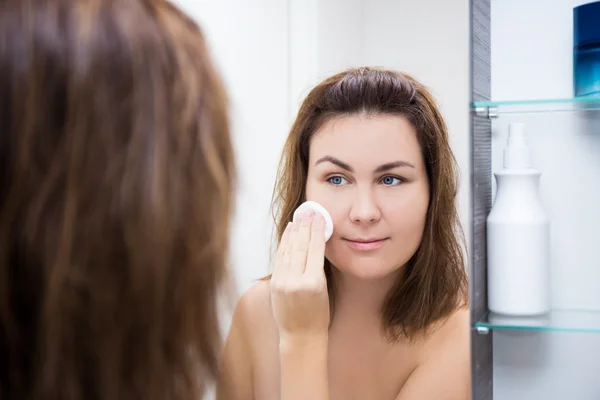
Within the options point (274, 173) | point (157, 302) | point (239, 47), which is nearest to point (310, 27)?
point (239, 47)

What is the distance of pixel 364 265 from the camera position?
80cm

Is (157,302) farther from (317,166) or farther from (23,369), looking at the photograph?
(317,166)

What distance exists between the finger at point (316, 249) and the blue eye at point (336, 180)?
0.06 meters

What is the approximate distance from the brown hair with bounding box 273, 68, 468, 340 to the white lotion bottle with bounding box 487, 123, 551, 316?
0.36 feet

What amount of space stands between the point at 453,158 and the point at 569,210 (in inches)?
6.8

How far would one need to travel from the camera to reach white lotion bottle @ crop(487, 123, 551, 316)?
0.74 m

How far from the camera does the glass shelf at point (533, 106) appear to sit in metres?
0.76

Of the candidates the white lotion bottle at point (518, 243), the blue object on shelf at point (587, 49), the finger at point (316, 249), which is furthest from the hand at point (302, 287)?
the blue object on shelf at point (587, 49)

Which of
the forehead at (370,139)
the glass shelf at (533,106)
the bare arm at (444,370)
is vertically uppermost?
the glass shelf at (533,106)

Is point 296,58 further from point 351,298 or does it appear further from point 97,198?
point 97,198

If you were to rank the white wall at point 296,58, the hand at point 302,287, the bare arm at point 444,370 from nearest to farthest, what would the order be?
the hand at point 302,287
the bare arm at point 444,370
the white wall at point 296,58

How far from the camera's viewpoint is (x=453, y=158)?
87 centimetres

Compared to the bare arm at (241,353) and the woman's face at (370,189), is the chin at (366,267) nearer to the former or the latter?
the woman's face at (370,189)

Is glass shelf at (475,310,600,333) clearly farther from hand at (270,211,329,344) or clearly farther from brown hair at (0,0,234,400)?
brown hair at (0,0,234,400)
